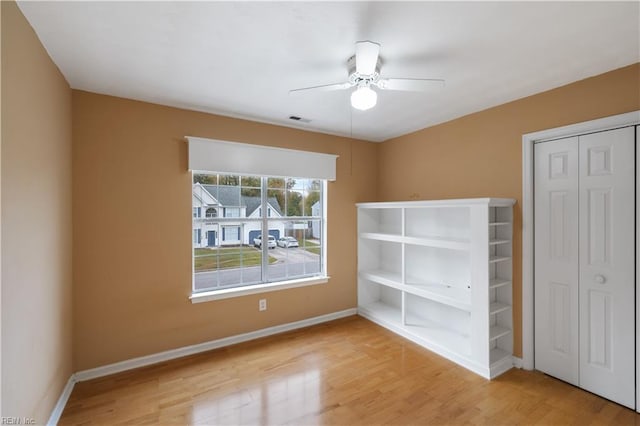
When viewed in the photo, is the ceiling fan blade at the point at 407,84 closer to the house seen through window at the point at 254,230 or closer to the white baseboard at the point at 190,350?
the house seen through window at the point at 254,230

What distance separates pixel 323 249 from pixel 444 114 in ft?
7.35

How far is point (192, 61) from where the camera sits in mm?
2049

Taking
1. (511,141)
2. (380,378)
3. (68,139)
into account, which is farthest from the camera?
(511,141)

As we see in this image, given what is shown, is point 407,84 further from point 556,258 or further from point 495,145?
point 556,258

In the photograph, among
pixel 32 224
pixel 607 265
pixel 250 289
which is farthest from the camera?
pixel 250 289

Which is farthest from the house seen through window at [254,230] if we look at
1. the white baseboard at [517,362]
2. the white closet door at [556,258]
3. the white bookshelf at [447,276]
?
the white closet door at [556,258]

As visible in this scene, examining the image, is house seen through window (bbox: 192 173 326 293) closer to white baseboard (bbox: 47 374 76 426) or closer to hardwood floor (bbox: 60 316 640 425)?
hardwood floor (bbox: 60 316 640 425)

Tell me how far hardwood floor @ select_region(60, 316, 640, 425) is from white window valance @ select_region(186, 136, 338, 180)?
A: 1992 mm

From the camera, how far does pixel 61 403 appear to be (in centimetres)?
213

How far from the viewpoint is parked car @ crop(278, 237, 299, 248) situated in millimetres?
3668

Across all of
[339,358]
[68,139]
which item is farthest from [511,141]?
[68,139]

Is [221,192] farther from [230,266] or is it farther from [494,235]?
[494,235]

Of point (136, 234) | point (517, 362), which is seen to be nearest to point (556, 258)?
point (517, 362)

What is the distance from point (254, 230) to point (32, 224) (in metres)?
2.00
